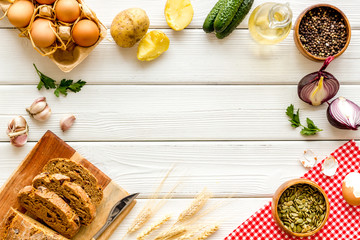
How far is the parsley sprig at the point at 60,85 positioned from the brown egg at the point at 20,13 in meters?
0.24

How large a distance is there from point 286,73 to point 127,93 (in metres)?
0.72

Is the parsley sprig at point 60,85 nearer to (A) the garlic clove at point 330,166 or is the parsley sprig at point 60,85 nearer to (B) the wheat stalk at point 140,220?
(B) the wheat stalk at point 140,220

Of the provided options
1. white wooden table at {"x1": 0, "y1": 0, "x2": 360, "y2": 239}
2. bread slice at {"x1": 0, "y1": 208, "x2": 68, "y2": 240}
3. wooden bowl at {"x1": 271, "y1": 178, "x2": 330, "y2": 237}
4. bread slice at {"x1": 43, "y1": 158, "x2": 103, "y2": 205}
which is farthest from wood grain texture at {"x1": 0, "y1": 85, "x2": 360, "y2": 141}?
bread slice at {"x1": 0, "y1": 208, "x2": 68, "y2": 240}

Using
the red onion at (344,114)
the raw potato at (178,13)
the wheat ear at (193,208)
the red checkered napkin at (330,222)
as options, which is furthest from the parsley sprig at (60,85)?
the red onion at (344,114)

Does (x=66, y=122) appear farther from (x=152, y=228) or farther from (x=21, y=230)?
(x=152, y=228)

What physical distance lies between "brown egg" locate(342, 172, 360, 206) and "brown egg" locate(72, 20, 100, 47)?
123cm

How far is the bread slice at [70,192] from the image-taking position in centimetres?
188

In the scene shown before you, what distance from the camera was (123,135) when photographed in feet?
6.67

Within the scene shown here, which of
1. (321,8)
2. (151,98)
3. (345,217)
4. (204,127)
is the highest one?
(321,8)

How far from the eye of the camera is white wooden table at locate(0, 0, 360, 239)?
79.2 inches

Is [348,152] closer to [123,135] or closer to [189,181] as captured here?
[189,181]

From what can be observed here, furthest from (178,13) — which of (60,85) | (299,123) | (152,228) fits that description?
(152,228)

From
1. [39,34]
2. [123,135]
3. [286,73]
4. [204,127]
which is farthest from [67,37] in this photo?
[286,73]

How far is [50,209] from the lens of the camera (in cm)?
188
